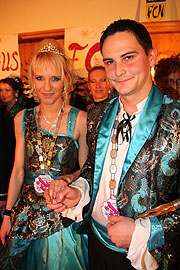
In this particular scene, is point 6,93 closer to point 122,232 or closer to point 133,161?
point 133,161

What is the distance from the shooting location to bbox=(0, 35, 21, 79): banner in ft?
9.96

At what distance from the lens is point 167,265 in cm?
70

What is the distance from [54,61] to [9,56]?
2.19 meters

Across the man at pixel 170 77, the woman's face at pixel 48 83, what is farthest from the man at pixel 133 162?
the man at pixel 170 77

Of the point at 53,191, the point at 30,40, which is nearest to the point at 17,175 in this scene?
the point at 53,191

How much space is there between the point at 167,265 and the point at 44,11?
3.34 metres

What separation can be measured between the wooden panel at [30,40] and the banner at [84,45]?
284 millimetres

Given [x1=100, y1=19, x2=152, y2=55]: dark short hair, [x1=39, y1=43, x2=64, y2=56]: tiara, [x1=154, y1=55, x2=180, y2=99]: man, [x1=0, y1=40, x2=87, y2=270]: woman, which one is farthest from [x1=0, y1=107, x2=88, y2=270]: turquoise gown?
[x1=154, y1=55, x2=180, y2=99]: man

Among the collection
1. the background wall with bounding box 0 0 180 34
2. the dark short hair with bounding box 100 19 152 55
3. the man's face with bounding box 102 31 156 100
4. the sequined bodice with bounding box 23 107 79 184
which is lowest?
the sequined bodice with bounding box 23 107 79 184

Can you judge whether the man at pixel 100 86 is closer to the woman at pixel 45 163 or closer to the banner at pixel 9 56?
the woman at pixel 45 163

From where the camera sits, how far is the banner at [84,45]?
8.56ft

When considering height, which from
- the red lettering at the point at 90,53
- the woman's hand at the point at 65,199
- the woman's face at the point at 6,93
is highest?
the red lettering at the point at 90,53

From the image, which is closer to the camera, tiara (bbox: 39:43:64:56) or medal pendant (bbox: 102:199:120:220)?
medal pendant (bbox: 102:199:120:220)

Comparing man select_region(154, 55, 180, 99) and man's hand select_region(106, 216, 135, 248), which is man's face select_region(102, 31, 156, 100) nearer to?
man's hand select_region(106, 216, 135, 248)
